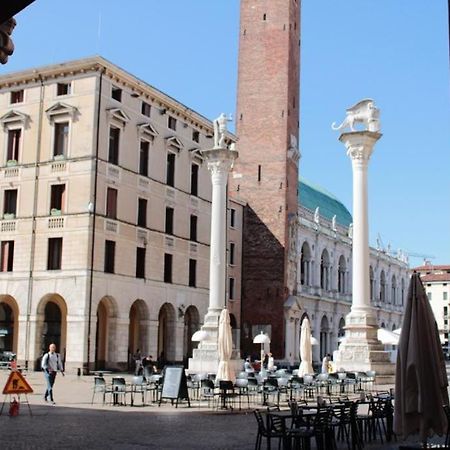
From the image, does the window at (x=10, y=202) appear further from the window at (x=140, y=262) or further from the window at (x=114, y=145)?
the window at (x=140, y=262)

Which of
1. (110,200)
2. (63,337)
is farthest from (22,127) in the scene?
(63,337)

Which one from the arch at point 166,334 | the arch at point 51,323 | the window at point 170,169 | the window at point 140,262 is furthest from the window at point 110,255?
the window at point 170,169

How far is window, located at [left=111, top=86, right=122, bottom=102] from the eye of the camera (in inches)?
1496

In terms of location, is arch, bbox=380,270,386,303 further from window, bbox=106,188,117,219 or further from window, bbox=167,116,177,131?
window, bbox=106,188,117,219

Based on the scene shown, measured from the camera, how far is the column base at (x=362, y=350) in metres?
26.3

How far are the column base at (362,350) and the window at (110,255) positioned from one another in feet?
46.5

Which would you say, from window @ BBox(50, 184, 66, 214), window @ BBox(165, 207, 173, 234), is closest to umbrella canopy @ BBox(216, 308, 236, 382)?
window @ BBox(50, 184, 66, 214)

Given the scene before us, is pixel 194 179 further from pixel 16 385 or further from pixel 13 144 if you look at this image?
pixel 16 385

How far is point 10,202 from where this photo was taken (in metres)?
38.6

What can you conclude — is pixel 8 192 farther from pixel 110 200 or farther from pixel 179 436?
pixel 179 436

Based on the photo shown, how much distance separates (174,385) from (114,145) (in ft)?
70.5

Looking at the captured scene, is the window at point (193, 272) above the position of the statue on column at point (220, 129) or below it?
below

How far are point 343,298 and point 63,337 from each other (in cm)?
3481

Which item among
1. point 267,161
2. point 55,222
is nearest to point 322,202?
point 267,161
